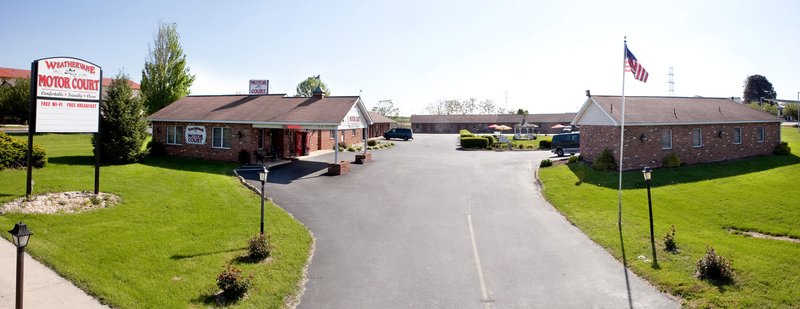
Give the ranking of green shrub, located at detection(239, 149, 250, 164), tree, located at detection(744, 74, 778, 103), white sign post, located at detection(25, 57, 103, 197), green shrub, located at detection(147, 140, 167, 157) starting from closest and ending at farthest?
white sign post, located at detection(25, 57, 103, 197)
green shrub, located at detection(239, 149, 250, 164)
green shrub, located at detection(147, 140, 167, 157)
tree, located at detection(744, 74, 778, 103)

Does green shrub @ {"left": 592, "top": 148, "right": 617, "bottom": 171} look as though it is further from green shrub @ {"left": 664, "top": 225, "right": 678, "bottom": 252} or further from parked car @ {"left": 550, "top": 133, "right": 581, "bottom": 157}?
green shrub @ {"left": 664, "top": 225, "right": 678, "bottom": 252}

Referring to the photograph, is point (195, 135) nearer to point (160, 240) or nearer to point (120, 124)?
point (120, 124)

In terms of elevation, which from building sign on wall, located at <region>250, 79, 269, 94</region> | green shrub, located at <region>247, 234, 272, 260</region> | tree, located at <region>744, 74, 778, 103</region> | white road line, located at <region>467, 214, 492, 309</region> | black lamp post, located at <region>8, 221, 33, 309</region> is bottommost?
white road line, located at <region>467, 214, 492, 309</region>

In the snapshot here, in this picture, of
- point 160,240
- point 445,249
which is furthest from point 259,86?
point 445,249

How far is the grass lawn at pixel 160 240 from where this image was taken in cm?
1052

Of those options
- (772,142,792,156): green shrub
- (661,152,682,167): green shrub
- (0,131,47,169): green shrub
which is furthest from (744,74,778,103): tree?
(0,131,47,169): green shrub

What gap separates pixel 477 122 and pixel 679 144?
6856 centimetres

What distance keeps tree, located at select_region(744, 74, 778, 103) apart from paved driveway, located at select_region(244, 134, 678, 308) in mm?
129680

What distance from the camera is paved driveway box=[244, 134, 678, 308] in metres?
11.0

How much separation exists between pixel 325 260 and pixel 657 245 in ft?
34.7

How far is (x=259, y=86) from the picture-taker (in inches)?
1481

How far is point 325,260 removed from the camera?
13211 millimetres

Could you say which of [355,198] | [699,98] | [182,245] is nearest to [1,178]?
[182,245]

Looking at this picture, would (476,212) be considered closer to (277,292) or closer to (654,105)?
(277,292)
